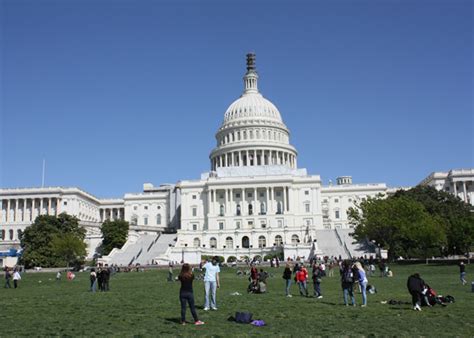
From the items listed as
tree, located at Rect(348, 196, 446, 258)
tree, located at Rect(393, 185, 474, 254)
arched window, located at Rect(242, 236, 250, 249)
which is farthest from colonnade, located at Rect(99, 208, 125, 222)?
tree, located at Rect(348, 196, 446, 258)

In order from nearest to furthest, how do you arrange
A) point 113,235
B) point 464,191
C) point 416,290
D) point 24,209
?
point 416,290
point 113,235
point 464,191
point 24,209

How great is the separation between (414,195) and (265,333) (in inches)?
3094

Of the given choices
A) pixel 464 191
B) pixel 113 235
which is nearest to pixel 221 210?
pixel 113 235

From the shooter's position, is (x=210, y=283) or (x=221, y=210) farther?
(x=221, y=210)

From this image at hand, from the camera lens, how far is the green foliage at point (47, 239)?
83.8 m

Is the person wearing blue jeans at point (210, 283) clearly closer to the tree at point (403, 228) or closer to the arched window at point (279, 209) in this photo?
the tree at point (403, 228)

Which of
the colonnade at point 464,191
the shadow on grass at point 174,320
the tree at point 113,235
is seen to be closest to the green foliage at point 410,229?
the tree at point 113,235

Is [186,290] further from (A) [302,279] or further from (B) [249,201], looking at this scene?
(B) [249,201]

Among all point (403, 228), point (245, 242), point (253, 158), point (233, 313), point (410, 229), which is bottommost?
point (233, 313)

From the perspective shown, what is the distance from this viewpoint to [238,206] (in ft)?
385

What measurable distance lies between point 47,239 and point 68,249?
26.4 feet

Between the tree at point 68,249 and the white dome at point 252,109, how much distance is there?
6839cm

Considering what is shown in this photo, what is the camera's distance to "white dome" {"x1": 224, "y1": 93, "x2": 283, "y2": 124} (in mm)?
144000

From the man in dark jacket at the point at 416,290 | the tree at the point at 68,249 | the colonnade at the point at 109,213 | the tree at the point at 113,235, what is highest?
the colonnade at the point at 109,213
